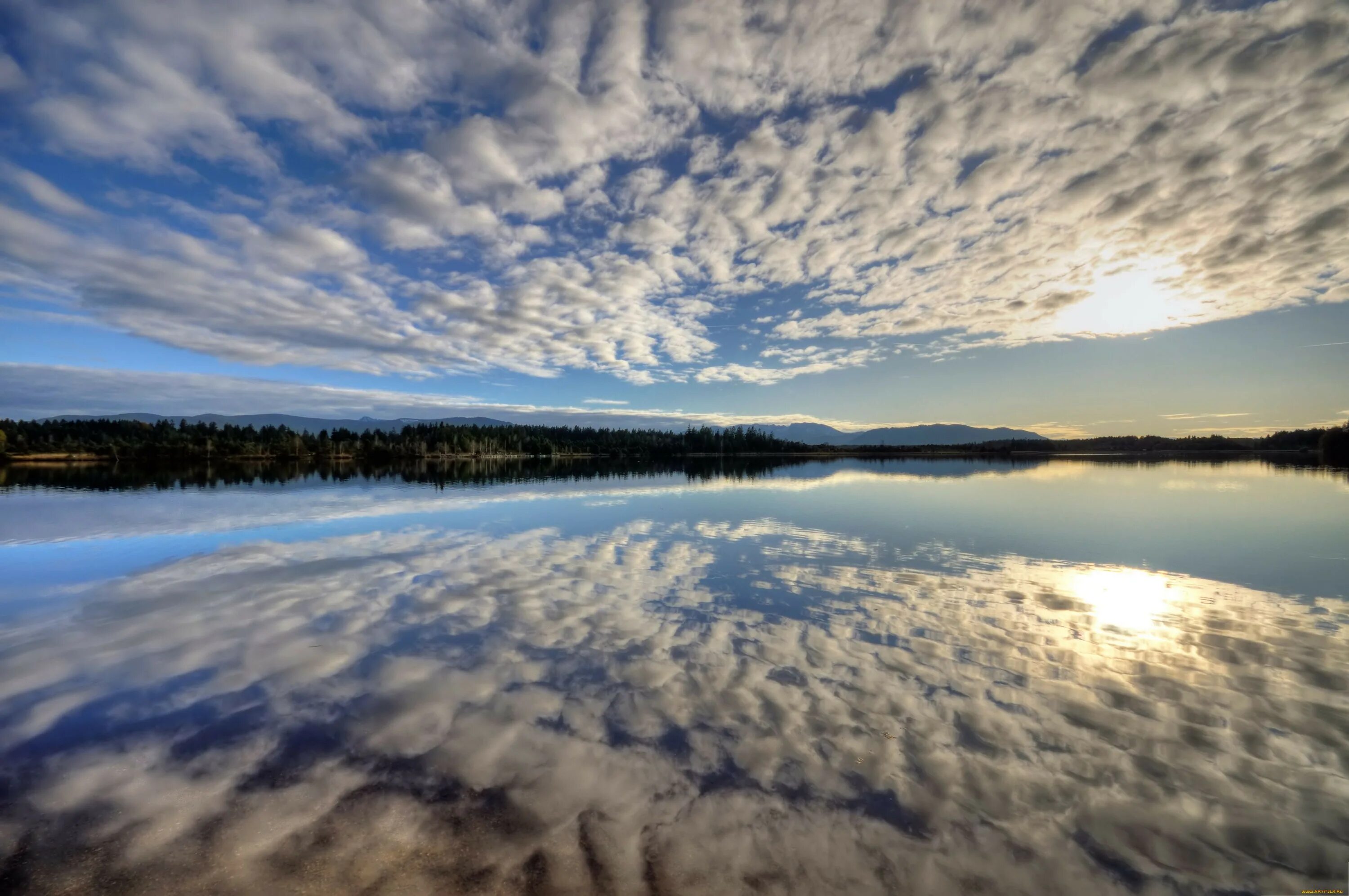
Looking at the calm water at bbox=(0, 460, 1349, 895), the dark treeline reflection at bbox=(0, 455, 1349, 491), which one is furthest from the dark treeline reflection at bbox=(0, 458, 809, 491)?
the calm water at bbox=(0, 460, 1349, 895)

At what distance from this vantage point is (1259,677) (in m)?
9.47

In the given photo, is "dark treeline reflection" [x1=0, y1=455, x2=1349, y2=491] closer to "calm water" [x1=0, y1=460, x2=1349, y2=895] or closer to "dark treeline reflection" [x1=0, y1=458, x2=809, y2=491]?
"dark treeline reflection" [x1=0, y1=458, x2=809, y2=491]

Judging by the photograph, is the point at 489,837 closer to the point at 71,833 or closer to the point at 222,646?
the point at 71,833

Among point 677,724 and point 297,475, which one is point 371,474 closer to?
point 297,475

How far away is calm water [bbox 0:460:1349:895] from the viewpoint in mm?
5246

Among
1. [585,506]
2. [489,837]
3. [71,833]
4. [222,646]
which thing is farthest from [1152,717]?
[585,506]

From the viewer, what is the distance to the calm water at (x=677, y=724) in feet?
17.2

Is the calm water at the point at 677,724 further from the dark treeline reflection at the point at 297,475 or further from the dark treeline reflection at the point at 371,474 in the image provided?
the dark treeline reflection at the point at 297,475

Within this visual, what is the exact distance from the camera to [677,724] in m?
7.89

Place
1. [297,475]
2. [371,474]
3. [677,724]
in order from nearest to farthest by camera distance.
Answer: [677,724]
[297,475]
[371,474]

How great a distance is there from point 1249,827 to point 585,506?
34972mm

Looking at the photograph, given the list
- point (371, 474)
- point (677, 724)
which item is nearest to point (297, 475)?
point (371, 474)

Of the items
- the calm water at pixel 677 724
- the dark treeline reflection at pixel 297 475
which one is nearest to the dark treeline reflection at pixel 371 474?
the dark treeline reflection at pixel 297 475

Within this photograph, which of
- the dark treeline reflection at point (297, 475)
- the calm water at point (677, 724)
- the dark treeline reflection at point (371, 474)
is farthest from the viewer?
the dark treeline reflection at point (371, 474)
